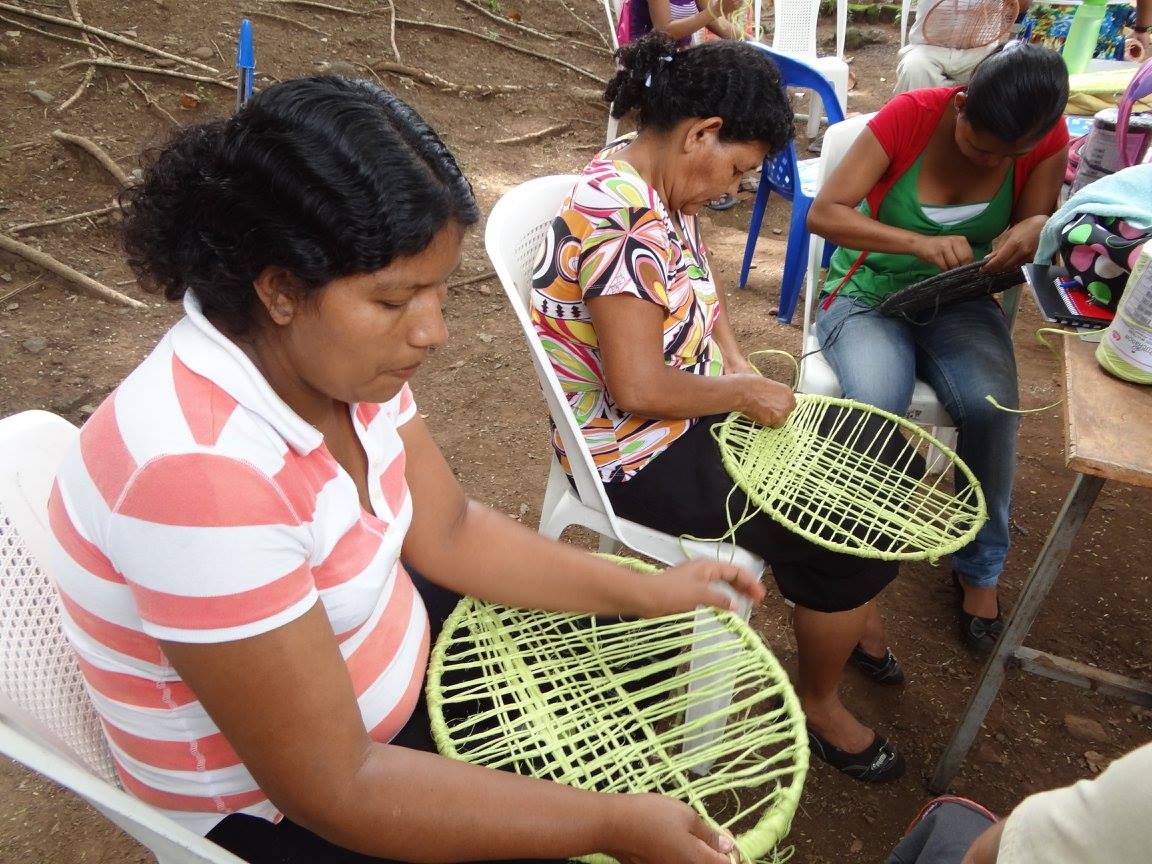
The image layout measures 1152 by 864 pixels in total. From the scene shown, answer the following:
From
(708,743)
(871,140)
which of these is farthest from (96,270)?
(708,743)

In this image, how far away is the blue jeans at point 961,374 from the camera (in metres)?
2.14

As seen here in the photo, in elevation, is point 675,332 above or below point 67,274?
above

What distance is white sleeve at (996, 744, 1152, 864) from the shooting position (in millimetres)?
652

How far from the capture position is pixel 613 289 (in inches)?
61.5

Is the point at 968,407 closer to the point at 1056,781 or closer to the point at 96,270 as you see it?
the point at 1056,781

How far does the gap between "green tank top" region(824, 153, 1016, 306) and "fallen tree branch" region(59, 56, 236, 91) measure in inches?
152

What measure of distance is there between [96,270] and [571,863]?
3.46 metres

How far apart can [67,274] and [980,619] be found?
3646mm

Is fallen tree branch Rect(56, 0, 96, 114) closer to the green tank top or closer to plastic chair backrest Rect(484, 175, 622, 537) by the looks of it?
plastic chair backrest Rect(484, 175, 622, 537)

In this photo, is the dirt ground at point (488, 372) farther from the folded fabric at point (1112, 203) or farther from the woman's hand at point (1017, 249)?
the folded fabric at point (1112, 203)

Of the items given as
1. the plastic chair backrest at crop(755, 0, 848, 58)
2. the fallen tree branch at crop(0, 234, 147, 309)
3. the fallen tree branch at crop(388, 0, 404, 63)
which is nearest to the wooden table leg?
the fallen tree branch at crop(0, 234, 147, 309)

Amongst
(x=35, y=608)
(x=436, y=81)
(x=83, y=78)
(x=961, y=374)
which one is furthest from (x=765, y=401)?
(x=436, y=81)

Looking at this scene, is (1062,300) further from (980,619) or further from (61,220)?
(61,220)

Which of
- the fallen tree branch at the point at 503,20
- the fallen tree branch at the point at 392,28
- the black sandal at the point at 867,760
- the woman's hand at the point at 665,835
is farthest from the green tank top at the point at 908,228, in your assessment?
the fallen tree branch at the point at 503,20
